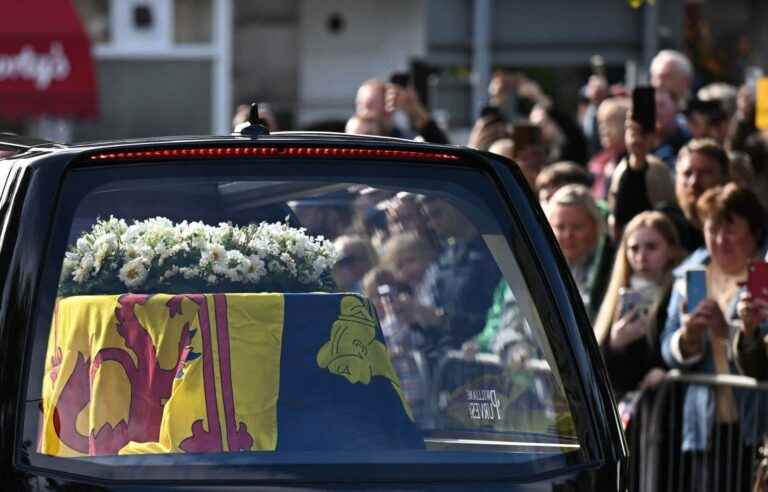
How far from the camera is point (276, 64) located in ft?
74.4

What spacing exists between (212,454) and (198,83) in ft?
65.4

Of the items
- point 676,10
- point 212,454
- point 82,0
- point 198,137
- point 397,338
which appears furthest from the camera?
point 82,0

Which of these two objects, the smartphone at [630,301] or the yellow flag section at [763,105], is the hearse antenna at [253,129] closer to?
the smartphone at [630,301]

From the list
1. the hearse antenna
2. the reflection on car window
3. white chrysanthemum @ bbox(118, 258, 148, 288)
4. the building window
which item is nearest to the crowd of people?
the hearse antenna

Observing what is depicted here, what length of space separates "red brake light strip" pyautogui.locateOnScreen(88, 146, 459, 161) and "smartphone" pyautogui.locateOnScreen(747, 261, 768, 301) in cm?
295

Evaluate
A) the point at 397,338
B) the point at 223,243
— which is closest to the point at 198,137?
Result: the point at 223,243

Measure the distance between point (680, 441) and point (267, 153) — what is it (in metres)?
4.05

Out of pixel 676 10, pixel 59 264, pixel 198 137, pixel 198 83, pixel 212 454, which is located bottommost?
pixel 212 454

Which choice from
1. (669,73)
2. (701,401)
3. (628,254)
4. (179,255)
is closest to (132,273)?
(179,255)

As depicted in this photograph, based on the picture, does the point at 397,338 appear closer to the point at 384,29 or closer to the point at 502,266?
the point at 502,266

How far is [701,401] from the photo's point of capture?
741cm

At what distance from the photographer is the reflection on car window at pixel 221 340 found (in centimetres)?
370

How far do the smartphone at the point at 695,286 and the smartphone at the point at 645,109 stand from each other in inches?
53.6

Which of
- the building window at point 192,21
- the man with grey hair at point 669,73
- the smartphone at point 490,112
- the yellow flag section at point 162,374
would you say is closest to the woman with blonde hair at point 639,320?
the man with grey hair at point 669,73
